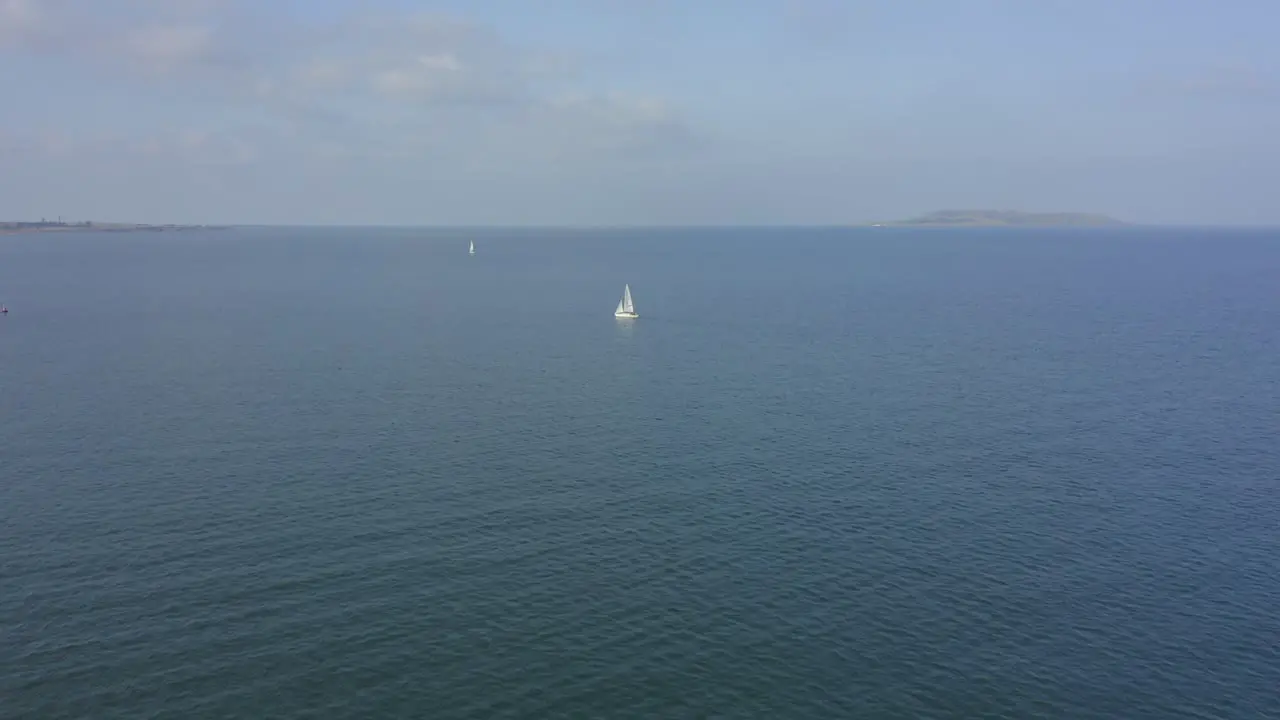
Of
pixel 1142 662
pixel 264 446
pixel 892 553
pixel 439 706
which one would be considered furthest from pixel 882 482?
pixel 264 446

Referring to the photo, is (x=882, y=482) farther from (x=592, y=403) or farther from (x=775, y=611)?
(x=592, y=403)

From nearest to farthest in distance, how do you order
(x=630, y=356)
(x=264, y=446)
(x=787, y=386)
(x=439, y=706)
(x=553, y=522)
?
1. (x=439, y=706)
2. (x=553, y=522)
3. (x=264, y=446)
4. (x=787, y=386)
5. (x=630, y=356)

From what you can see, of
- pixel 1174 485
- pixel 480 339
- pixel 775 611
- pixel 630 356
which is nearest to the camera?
pixel 775 611

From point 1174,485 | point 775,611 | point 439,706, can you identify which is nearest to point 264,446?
point 439,706

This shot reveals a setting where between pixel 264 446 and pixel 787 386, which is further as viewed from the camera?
pixel 787 386

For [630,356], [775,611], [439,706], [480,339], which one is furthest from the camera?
[480,339]

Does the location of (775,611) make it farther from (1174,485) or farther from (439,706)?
(1174,485)
